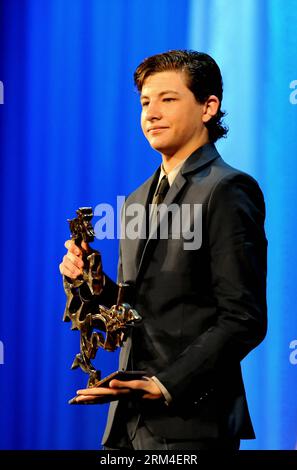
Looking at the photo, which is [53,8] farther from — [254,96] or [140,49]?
[254,96]

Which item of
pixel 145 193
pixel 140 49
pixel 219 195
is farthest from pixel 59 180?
pixel 219 195

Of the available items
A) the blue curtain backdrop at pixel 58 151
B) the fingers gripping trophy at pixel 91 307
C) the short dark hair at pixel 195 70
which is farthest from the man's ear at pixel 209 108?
the blue curtain backdrop at pixel 58 151

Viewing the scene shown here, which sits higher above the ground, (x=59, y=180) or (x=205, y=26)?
(x=205, y=26)

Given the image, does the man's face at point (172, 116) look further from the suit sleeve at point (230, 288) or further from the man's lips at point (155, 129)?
the suit sleeve at point (230, 288)

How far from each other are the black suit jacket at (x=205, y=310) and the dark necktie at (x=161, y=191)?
0.22 ft

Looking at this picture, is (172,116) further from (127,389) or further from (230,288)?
(127,389)

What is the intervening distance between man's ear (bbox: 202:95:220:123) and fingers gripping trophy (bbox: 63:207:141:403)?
0.96 feet

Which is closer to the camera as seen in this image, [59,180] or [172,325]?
[172,325]

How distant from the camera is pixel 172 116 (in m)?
1.49

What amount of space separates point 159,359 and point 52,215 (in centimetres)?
119

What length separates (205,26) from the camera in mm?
2379

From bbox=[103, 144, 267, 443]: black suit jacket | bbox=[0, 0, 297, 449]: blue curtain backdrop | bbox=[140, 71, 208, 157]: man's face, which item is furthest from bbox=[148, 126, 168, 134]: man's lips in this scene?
bbox=[0, 0, 297, 449]: blue curtain backdrop

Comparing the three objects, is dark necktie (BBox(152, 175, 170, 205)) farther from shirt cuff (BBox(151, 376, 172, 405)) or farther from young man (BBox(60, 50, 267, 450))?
shirt cuff (BBox(151, 376, 172, 405))

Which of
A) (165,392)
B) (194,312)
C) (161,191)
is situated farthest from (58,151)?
(165,392)
